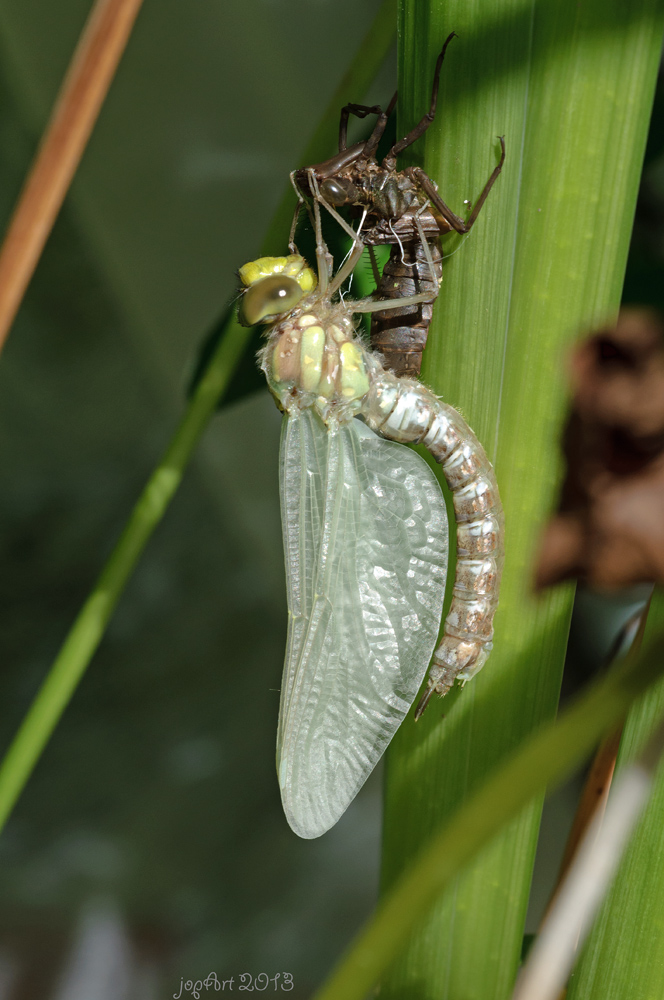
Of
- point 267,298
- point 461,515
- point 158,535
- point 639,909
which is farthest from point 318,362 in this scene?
point 158,535

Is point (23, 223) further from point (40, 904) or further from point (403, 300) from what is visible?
point (40, 904)

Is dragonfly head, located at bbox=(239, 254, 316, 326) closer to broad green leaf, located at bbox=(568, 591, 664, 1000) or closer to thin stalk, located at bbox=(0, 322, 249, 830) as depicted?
thin stalk, located at bbox=(0, 322, 249, 830)

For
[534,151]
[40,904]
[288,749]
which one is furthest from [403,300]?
[40,904]

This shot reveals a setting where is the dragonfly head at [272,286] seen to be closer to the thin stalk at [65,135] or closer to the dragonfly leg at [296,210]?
the dragonfly leg at [296,210]

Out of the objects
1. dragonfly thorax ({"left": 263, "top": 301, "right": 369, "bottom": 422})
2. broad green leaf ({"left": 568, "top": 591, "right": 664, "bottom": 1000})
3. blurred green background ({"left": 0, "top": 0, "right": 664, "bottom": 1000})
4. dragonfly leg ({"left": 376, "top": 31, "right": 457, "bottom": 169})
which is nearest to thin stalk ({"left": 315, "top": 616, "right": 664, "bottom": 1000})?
broad green leaf ({"left": 568, "top": 591, "right": 664, "bottom": 1000})

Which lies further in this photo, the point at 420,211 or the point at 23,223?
the point at 420,211

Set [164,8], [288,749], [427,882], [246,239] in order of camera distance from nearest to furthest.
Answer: [427,882], [288,749], [164,8], [246,239]

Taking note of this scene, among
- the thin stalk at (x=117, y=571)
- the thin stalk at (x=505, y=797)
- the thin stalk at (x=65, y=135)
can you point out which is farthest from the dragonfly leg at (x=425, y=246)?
the thin stalk at (x=505, y=797)
